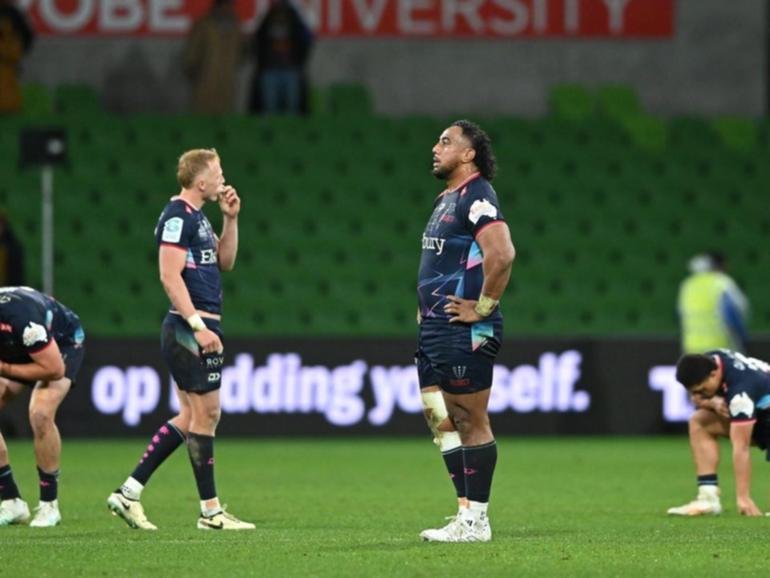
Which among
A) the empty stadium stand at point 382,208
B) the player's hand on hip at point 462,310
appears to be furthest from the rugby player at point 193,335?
the empty stadium stand at point 382,208

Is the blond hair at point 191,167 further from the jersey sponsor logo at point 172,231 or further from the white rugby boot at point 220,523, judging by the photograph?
the white rugby boot at point 220,523

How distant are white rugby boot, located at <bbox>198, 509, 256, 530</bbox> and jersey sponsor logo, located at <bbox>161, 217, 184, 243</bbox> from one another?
61.0 inches

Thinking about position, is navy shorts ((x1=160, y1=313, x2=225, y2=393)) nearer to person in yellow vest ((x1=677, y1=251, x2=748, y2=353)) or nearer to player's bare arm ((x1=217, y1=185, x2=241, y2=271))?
player's bare arm ((x1=217, y1=185, x2=241, y2=271))

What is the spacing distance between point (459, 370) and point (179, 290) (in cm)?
173

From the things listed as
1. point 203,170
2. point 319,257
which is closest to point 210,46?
point 319,257

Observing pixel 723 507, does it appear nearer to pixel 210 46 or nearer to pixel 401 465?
pixel 401 465

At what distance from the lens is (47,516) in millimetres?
9078

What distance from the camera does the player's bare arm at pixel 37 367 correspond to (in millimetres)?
8477

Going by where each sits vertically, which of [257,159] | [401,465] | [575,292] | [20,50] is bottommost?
[401,465]

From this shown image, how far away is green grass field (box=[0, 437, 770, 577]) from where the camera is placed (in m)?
7.12

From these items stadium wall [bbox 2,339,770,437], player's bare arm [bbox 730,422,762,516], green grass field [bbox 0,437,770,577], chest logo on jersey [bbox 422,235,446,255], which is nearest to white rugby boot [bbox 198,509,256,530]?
green grass field [bbox 0,437,770,577]

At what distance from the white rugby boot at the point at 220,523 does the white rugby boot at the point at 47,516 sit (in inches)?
32.8

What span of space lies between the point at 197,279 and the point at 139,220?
36.0 ft

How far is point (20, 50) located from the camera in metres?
19.5
